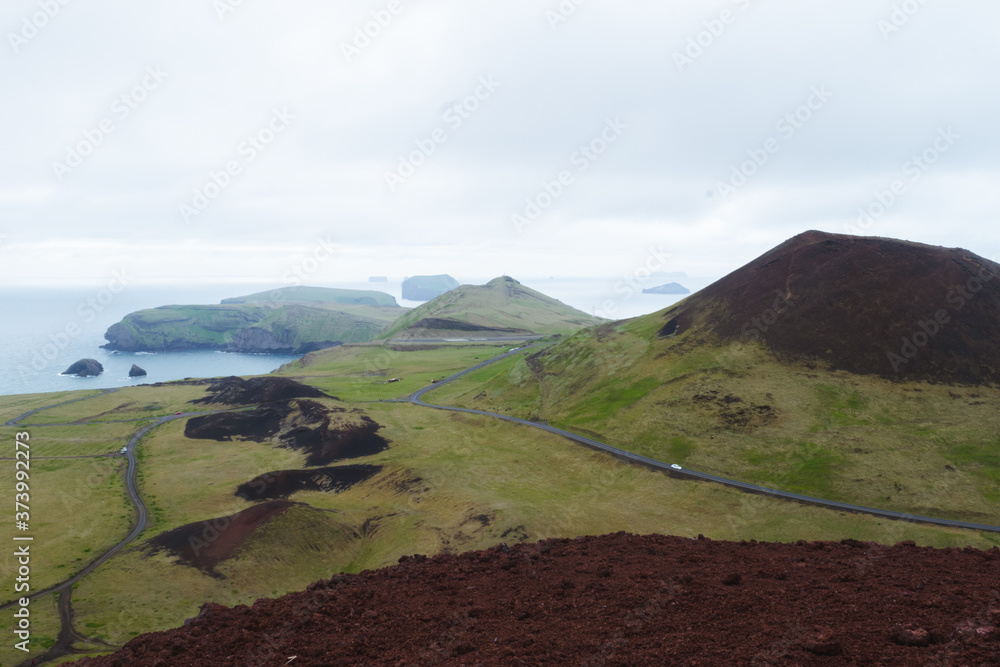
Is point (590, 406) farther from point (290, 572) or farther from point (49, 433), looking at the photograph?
point (49, 433)

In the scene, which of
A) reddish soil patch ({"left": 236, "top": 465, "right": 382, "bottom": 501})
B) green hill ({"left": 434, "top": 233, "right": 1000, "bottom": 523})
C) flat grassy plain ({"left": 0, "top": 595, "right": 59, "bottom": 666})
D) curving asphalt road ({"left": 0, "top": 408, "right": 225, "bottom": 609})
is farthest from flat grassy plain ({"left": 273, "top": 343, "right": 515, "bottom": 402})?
flat grassy plain ({"left": 0, "top": 595, "right": 59, "bottom": 666})

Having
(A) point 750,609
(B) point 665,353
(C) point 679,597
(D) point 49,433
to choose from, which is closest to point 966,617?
(A) point 750,609

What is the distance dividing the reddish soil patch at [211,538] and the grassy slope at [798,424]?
53.6m

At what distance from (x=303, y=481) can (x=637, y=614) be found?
61.7 metres

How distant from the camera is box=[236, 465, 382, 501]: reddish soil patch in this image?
231 feet

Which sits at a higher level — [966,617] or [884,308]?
[884,308]

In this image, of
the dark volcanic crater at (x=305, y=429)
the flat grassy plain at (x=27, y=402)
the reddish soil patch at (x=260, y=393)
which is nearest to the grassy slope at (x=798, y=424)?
the dark volcanic crater at (x=305, y=429)

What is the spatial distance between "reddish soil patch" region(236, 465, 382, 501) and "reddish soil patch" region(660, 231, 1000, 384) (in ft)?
246

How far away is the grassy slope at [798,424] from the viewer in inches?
2334

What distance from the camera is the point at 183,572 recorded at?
47875 mm

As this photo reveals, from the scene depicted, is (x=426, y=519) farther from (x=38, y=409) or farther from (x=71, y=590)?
(x=38, y=409)

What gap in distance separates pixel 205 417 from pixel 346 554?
71.8 m

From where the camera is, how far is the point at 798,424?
7338cm

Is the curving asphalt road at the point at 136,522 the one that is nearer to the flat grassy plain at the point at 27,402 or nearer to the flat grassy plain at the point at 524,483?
the flat grassy plain at the point at 524,483
